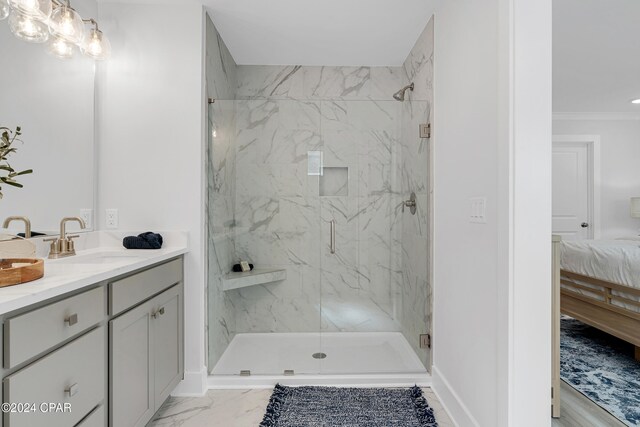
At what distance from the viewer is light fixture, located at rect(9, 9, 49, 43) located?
162cm

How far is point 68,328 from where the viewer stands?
3.99ft

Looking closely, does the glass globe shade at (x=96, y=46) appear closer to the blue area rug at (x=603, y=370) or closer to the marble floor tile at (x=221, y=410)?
the marble floor tile at (x=221, y=410)

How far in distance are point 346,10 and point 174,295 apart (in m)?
2.18

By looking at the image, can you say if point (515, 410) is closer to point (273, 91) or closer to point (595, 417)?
point (595, 417)

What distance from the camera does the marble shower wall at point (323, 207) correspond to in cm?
266

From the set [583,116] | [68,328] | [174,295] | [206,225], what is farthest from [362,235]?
[583,116]

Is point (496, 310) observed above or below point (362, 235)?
below

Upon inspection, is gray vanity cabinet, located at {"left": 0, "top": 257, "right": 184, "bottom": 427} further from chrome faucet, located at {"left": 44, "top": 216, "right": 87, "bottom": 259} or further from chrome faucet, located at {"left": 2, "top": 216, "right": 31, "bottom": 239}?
chrome faucet, located at {"left": 2, "top": 216, "right": 31, "bottom": 239}

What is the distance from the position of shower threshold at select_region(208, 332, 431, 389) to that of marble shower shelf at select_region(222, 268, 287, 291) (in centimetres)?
42

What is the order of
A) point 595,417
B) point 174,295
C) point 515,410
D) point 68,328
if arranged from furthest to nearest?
point 174,295 < point 595,417 < point 515,410 < point 68,328

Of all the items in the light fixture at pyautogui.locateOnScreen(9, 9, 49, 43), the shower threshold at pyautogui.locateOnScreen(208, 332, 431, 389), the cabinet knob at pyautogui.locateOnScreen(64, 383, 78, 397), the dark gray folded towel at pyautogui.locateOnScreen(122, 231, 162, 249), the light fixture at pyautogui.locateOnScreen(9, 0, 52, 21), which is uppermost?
the light fixture at pyautogui.locateOnScreen(9, 0, 52, 21)

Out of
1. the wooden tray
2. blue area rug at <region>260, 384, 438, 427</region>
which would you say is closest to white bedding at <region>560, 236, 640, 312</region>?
blue area rug at <region>260, 384, 438, 427</region>

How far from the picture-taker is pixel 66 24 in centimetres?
184

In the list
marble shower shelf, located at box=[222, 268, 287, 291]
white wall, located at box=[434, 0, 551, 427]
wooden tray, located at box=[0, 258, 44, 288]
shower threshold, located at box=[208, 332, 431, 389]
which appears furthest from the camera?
marble shower shelf, located at box=[222, 268, 287, 291]
